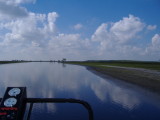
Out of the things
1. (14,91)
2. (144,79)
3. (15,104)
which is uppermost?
(14,91)

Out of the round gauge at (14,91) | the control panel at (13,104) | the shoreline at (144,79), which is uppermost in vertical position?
the round gauge at (14,91)

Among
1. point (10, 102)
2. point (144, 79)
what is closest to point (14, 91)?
point (10, 102)

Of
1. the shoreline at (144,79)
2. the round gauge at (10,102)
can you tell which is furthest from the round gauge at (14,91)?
the shoreline at (144,79)

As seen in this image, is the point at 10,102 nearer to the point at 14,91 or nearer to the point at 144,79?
the point at 14,91

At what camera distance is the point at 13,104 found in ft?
9.71

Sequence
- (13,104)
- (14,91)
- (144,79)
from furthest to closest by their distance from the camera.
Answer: (144,79), (14,91), (13,104)

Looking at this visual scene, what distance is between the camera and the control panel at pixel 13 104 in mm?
2849

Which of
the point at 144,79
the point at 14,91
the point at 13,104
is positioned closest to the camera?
the point at 13,104

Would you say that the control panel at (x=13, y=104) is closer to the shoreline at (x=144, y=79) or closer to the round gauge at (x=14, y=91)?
the round gauge at (x=14, y=91)

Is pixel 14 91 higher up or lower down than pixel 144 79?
higher up

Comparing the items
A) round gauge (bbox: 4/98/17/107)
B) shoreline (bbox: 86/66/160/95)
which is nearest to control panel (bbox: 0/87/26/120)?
round gauge (bbox: 4/98/17/107)

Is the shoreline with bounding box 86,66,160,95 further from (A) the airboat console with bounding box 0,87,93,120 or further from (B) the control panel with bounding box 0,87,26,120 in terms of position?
(B) the control panel with bounding box 0,87,26,120

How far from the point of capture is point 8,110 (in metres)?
2.89

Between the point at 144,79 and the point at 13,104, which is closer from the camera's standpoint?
the point at 13,104
